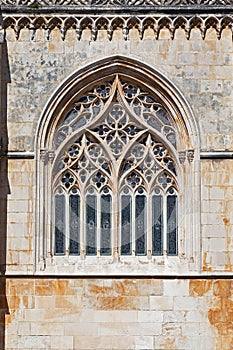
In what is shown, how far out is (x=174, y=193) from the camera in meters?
14.5

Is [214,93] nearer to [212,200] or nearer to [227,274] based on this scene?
[212,200]

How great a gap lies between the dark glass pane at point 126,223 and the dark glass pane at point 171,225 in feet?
2.21

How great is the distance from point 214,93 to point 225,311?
3699mm

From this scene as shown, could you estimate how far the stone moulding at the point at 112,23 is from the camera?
1431 cm

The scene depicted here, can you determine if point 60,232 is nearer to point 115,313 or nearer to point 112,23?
point 115,313

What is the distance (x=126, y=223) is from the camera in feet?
47.3

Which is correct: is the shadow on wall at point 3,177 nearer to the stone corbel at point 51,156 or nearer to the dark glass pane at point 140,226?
the stone corbel at point 51,156

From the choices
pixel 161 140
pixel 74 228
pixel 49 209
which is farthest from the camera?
pixel 161 140

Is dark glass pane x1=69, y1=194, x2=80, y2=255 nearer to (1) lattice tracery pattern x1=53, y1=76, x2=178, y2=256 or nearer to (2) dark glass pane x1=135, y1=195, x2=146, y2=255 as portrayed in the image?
(1) lattice tracery pattern x1=53, y1=76, x2=178, y2=256

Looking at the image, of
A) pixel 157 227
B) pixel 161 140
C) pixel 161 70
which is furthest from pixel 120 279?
pixel 161 70

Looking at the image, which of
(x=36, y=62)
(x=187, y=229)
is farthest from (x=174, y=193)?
(x=36, y=62)

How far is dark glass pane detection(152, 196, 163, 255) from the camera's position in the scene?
14.4 m

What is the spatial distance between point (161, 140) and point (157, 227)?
4.99 ft

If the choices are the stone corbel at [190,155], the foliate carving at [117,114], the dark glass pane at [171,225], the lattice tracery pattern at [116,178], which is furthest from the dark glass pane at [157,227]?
the foliate carving at [117,114]
